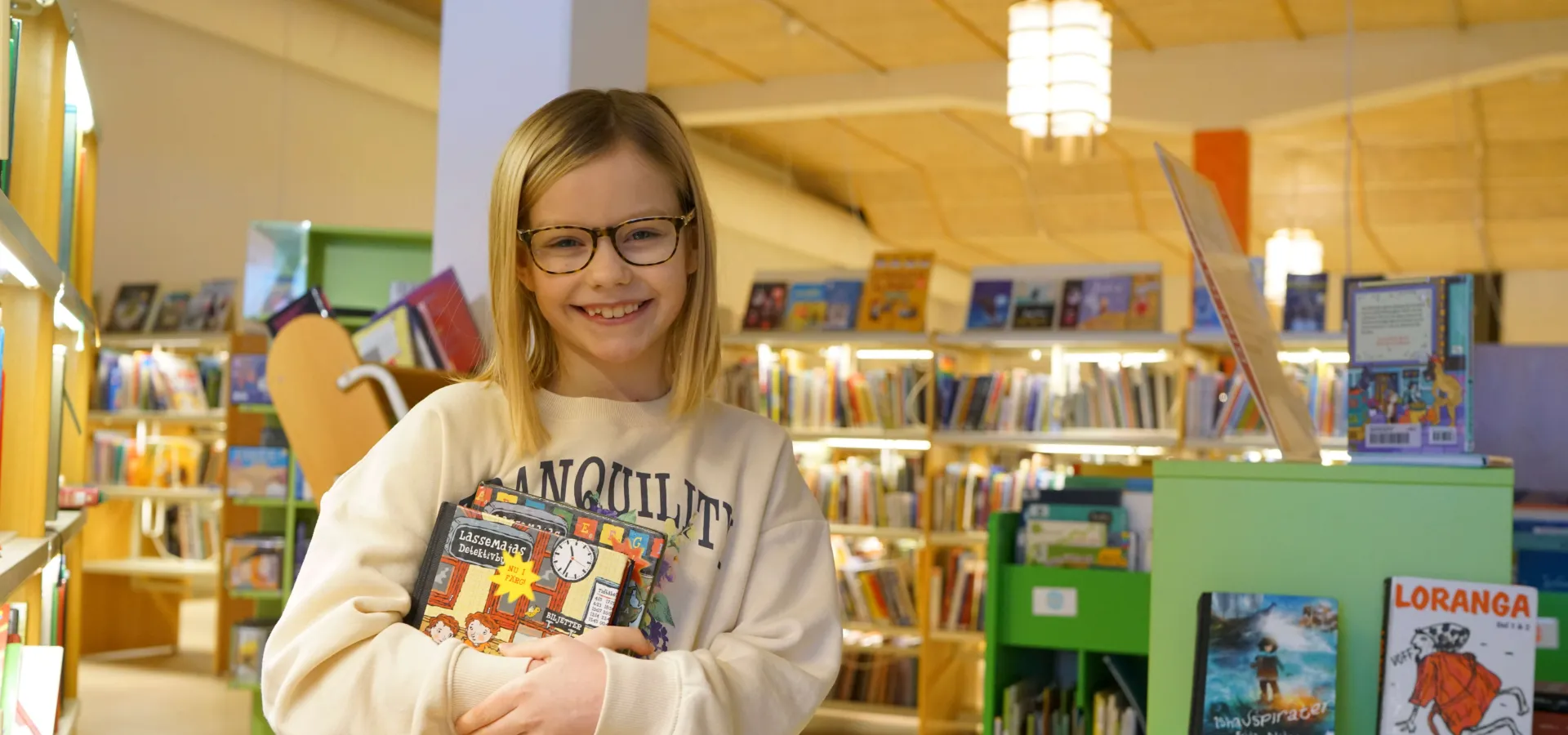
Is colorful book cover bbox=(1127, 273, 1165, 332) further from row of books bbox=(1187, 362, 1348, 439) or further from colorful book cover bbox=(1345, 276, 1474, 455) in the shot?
colorful book cover bbox=(1345, 276, 1474, 455)

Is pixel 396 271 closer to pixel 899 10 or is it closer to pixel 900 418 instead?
pixel 900 418

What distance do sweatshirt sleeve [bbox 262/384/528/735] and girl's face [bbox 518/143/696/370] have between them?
0.63ft

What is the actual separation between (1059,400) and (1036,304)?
455 millimetres

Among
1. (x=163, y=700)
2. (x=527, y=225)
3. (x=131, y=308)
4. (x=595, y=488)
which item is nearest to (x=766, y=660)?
(x=595, y=488)

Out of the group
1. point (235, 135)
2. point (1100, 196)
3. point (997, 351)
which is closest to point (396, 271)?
point (997, 351)

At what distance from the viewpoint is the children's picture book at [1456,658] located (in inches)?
72.2

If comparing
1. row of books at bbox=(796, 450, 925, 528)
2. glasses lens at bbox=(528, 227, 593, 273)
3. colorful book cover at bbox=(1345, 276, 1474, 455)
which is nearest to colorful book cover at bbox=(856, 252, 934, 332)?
row of books at bbox=(796, 450, 925, 528)

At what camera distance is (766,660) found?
1242mm

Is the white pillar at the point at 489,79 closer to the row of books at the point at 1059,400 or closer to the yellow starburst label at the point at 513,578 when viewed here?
the yellow starburst label at the point at 513,578

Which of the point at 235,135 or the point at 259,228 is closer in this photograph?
the point at 259,228

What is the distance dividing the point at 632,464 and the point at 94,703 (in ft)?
19.5

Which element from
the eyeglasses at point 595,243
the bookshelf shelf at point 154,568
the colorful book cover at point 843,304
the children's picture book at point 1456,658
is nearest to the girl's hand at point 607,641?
the eyeglasses at point 595,243

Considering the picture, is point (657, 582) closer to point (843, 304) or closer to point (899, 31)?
point (843, 304)

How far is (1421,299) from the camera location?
6.88ft
